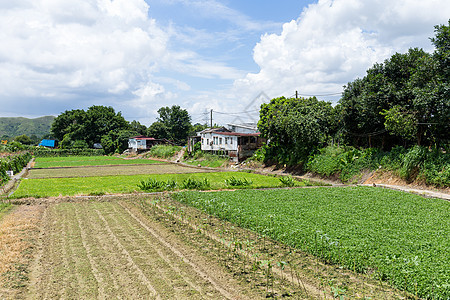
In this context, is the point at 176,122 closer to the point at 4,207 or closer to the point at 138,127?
the point at 138,127

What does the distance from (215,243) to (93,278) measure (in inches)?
152

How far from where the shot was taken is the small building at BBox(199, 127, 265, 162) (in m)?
44.0

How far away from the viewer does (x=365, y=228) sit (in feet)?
33.7

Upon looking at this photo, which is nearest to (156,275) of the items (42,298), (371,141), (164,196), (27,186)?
(42,298)

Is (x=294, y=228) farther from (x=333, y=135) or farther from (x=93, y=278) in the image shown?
(x=333, y=135)

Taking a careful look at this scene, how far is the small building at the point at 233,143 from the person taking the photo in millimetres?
43969

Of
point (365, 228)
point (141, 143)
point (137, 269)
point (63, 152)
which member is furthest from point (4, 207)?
point (63, 152)

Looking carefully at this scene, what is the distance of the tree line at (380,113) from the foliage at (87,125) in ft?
199

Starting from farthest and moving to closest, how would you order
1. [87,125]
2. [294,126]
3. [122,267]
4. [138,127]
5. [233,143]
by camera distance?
[138,127] < [87,125] < [233,143] < [294,126] < [122,267]

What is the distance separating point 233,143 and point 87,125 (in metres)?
55.8

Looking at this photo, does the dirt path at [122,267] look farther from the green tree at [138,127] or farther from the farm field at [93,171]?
the green tree at [138,127]

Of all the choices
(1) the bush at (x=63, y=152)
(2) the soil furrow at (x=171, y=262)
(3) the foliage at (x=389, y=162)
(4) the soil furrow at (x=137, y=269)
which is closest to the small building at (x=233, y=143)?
(3) the foliage at (x=389, y=162)

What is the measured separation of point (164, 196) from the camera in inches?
752

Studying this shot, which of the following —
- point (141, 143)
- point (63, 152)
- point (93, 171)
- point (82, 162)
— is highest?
point (141, 143)
